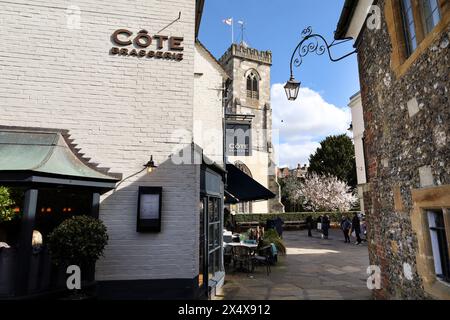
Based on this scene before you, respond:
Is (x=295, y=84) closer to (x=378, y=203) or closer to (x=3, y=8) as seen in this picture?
(x=378, y=203)

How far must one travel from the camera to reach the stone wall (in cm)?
343

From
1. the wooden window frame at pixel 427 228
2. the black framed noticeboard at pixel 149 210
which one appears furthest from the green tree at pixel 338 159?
the wooden window frame at pixel 427 228

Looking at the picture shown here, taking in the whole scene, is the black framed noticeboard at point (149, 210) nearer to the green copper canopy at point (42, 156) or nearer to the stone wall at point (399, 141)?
the green copper canopy at point (42, 156)

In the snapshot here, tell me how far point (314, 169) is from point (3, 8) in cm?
3882

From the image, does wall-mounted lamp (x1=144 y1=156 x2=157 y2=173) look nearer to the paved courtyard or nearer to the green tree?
the paved courtyard

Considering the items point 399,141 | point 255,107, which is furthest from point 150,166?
point 255,107

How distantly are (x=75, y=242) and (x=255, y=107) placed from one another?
116ft

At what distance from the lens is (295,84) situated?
20.8 feet

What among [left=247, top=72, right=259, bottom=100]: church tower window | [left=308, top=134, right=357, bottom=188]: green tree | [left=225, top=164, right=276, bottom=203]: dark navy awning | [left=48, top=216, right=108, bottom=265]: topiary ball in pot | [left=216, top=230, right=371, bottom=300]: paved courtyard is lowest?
[left=216, top=230, right=371, bottom=300]: paved courtyard

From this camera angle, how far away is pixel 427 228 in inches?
151

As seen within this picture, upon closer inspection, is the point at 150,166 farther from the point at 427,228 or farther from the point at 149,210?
the point at 427,228

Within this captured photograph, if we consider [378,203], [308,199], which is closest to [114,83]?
[378,203]

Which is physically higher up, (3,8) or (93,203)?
(3,8)

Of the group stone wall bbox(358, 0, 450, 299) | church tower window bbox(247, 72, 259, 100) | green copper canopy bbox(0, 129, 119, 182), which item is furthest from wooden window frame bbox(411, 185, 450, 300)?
church tower window bbox(247, 72, 259, 100)
